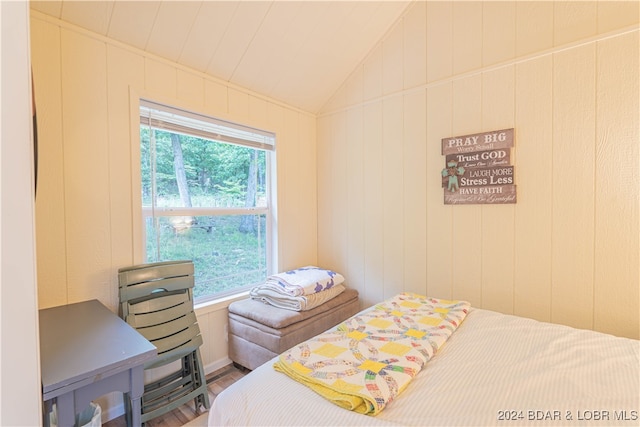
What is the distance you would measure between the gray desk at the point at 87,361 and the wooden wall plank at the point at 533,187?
2.18 meters

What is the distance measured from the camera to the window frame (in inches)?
73.2

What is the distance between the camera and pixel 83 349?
1083 mm

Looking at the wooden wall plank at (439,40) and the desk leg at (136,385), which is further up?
the wooden wall plank at (439,40)

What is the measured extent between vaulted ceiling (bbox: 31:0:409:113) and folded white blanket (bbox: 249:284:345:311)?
1655 millimetres

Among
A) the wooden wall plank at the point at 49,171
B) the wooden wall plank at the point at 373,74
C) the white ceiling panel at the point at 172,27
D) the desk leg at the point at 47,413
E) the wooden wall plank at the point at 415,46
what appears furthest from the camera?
the wooden wall plank at the point at 373,74

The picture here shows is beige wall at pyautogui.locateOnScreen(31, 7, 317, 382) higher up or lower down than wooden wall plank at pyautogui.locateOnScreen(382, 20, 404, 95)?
lower down

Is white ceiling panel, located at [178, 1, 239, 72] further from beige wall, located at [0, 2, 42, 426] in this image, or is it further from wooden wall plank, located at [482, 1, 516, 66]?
wooden wall plank, located at [482, 1, 516, 66]

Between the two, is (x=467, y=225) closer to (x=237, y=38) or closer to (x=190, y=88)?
(x=237, y=38)

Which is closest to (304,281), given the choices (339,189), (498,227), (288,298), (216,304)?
(288,298)

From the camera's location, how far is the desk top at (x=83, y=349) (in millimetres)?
930

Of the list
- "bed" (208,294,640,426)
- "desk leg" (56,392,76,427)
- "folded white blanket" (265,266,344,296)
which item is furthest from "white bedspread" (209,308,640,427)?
"folded white blanket" (265,266,344,296)

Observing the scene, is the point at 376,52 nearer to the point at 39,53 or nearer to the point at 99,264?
the point at 39,53

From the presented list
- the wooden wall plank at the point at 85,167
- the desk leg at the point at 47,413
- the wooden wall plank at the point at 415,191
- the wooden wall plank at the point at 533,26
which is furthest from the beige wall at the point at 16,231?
the wooden wall plank at the point at 533,26

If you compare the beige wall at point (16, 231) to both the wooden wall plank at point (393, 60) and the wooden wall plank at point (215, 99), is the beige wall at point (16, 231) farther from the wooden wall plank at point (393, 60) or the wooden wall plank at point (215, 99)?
the wooden wall plank at point (393, 60)
